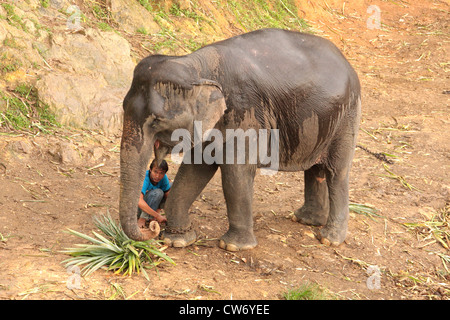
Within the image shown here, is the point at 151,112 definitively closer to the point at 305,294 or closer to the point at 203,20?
the point at 305,294

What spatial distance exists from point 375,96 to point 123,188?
757 cm

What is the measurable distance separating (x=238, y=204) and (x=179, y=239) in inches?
25.5

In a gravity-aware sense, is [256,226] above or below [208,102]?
below

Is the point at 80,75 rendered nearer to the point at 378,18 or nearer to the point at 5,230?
the point at 5,230

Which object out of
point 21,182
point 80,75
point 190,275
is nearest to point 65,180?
point 21,182

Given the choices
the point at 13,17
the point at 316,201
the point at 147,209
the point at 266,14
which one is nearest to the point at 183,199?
the point at 147,209

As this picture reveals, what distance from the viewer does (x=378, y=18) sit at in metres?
15.3

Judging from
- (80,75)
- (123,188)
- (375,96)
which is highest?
(123,188)

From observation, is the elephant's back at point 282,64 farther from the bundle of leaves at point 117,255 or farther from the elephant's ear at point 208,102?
the bundle of leaves at point 117,255

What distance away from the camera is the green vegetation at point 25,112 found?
709 centimetres

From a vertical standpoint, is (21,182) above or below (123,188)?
below

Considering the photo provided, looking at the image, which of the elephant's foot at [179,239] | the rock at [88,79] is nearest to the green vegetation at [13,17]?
the rock at [88,79]

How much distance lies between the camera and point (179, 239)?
17.3ft

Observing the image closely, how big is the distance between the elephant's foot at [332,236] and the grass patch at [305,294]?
3.57 ft
